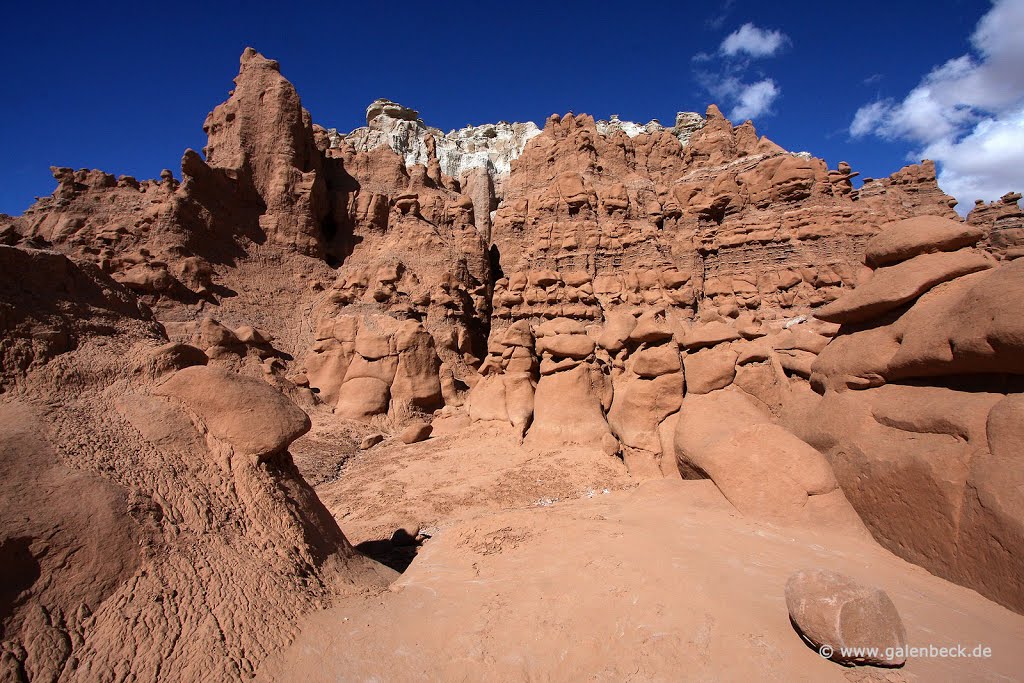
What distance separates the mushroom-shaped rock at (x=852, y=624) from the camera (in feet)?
8.18

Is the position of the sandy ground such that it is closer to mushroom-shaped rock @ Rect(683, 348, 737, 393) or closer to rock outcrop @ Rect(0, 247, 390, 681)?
rock outcrop @ Rect(0, 247, 390, 681)

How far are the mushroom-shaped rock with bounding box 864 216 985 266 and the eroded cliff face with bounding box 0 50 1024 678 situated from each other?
3cm

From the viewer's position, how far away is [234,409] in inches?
145

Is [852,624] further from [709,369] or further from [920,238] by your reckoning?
[709,369]

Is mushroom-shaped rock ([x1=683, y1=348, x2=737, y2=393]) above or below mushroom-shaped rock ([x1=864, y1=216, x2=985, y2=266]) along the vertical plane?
below

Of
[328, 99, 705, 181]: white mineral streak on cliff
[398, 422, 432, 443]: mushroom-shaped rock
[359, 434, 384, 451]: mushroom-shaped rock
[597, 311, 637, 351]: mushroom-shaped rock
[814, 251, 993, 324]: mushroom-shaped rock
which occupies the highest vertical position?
[328, 99, 705, 181]: white mineral streak on cliff

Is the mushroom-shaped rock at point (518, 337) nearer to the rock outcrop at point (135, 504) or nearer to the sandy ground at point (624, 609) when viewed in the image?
the sandy ground at point (624, 609)

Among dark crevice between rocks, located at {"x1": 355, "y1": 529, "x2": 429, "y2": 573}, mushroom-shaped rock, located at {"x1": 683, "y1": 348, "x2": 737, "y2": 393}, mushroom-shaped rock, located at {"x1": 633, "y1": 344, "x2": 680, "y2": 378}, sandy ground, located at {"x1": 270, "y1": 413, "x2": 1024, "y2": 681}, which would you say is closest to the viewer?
sandy ground, located at {"x1": 270, "y1": 413, "x2": 1024, "y2": 681}

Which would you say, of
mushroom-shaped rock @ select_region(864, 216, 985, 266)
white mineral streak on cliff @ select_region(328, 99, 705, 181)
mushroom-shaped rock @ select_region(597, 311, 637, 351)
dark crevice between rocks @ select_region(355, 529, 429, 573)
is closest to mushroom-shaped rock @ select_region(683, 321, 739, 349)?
mushroom-shaped rock @ select_region(597, 311, 637, 351)

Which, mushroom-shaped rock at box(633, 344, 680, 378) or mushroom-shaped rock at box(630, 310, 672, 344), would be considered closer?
mushroom-shaped rock at box(633, 344, 680, 378)

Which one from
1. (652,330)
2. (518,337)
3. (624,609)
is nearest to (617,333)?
(652,330)

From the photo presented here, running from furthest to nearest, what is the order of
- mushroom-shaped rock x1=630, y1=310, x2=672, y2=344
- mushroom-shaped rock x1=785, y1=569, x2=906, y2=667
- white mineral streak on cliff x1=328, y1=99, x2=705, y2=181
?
white mineral streak on cliff x1=328, y1=99, x2=705, y2=181
mushroom-shaped rock x1=630, y1=310, x2=672, y2=344
mushroom-shaped rock x1=785, y1=569, x2=906, y2=667

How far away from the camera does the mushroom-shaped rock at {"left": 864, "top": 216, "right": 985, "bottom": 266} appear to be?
16.8 ft

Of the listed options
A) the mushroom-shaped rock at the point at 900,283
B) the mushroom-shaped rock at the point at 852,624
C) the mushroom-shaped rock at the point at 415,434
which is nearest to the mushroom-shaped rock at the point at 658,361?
the mushroom-shaped rock at the point at 900,283
